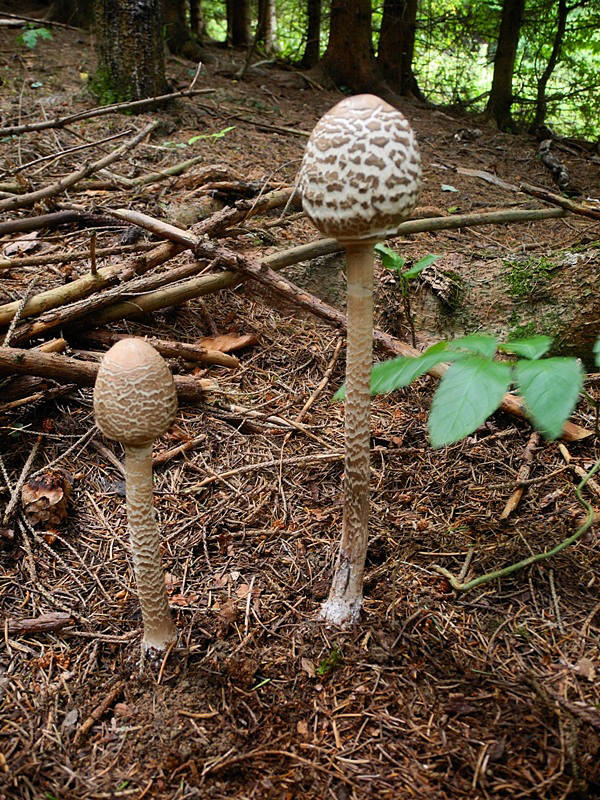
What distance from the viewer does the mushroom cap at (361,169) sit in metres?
1.85

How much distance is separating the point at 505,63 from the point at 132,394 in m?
11.1

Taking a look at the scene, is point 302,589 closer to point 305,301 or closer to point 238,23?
point 305,301

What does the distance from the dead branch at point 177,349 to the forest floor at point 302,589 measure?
0.31 feet

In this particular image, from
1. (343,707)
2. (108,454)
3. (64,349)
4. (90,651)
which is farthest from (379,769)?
(64,349)

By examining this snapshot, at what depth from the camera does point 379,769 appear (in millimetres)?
2025

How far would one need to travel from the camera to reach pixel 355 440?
236cm

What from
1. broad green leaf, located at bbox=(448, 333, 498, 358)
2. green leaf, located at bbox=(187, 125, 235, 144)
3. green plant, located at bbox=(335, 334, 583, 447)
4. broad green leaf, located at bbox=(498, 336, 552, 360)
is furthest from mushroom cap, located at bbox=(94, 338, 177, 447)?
green leaf, located at bbox=(187, 125, 235, 144)

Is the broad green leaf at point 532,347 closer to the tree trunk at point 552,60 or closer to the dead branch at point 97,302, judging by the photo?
the dead branch at point 97,302

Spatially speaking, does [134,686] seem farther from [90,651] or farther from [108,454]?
[108,454]

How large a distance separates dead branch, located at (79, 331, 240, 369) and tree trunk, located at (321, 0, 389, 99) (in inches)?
336

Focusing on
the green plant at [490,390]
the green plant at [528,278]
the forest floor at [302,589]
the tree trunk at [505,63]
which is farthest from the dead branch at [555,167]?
the green plant at [490,390]

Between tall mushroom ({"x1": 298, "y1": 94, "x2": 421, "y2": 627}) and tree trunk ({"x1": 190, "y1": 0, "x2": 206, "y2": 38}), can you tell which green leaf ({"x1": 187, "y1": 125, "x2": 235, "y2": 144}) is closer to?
tall mushroom ({"x1": 298, "y1": 94, "x2": 421, "y2": 627})

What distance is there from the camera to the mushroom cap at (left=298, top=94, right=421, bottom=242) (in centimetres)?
185

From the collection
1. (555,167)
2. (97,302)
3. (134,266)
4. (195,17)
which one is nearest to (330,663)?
(97,302)
